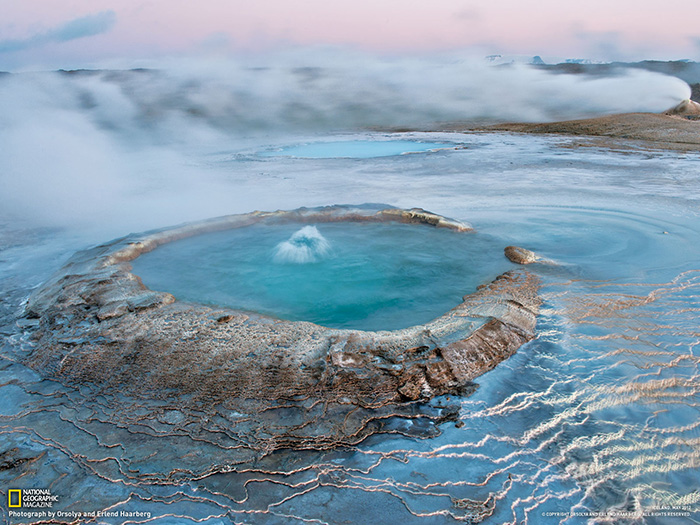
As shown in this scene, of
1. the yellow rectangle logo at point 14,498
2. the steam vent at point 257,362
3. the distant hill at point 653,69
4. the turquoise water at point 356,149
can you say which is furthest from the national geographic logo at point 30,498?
the distant hill at point 653,69

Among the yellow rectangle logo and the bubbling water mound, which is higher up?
the bubbling water mound

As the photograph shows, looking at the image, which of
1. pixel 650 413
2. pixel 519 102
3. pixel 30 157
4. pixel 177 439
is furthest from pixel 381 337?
pixel 519 102

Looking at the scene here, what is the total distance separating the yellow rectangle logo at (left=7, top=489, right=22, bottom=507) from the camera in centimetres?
184

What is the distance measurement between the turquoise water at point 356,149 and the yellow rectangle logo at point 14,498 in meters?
9.35

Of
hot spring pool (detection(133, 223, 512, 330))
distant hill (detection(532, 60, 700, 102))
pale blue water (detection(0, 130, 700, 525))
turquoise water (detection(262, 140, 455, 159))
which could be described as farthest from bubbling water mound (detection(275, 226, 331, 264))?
distant hill (detection(532, 60, 700, 102))

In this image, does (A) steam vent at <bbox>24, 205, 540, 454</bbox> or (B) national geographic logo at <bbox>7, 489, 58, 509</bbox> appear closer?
(B) national geographic logo at <bbox>7, 489, 58, 509</bbox>

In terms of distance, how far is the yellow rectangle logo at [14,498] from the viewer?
6.05ft

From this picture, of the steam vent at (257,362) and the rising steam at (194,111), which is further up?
the rising steam at (194,111)

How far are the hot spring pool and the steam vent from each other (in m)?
0.27

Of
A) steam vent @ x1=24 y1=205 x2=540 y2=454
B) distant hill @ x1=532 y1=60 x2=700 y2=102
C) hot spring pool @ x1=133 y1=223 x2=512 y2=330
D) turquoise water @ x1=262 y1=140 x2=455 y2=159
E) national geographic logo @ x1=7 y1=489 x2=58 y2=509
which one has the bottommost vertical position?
national geographic logo @ x1=7 y1=489 x2=58 y2=509

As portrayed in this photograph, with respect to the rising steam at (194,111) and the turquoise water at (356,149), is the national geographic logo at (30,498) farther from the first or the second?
the turquoise water at (356,149)

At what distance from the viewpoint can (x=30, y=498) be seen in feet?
6.13

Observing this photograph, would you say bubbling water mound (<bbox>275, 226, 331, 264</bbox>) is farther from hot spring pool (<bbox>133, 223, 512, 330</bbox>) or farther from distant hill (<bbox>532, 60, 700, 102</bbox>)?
distant hill (<bbox>532, 60, 700, 102</bbox>)

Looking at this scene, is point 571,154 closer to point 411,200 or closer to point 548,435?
point 411,200
